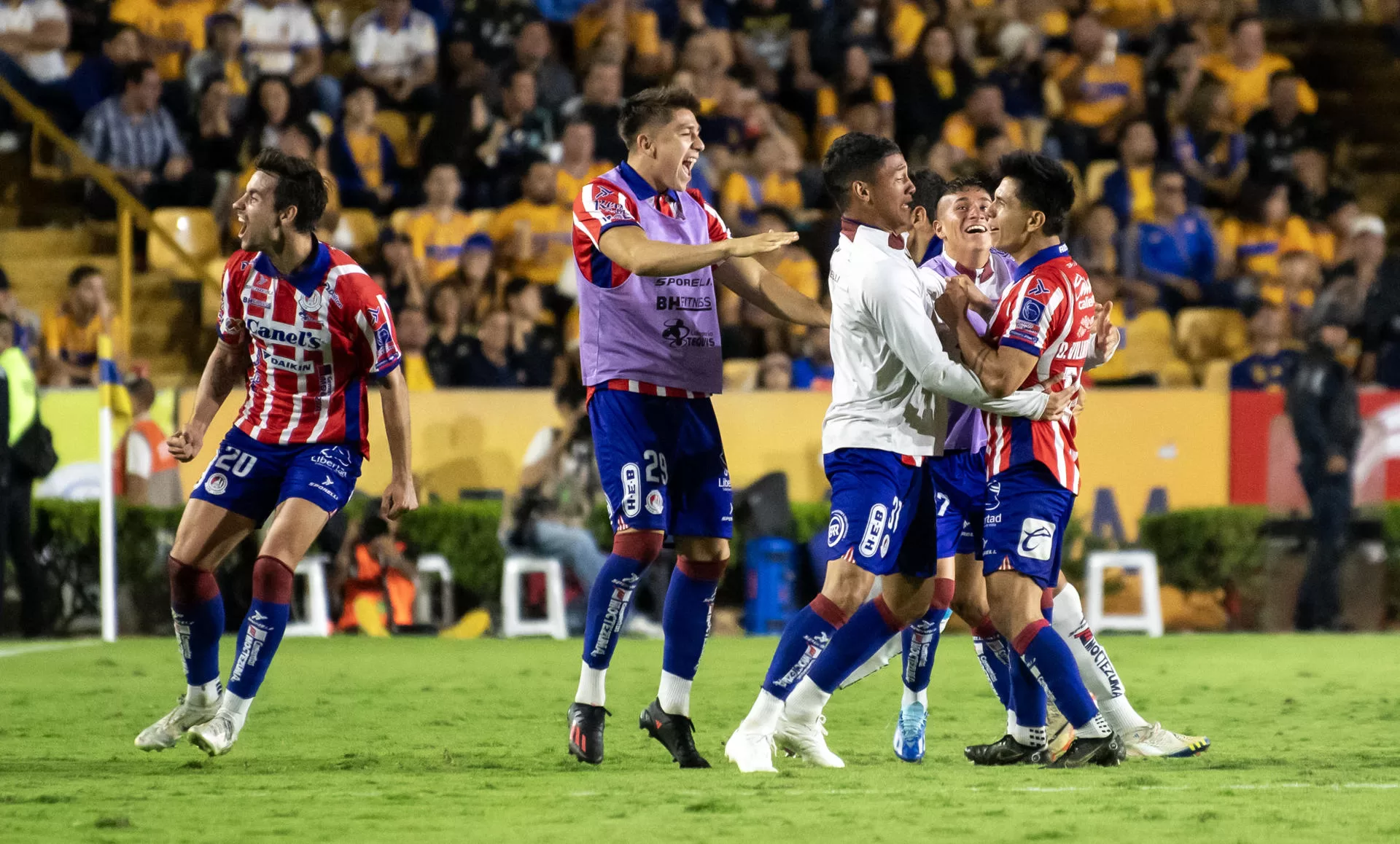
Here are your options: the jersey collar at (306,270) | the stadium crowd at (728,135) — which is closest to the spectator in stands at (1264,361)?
the stadium crowd at (728,135)

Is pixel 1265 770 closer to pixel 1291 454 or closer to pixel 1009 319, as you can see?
pixel 1009 319

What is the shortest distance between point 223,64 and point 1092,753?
42.5 feet

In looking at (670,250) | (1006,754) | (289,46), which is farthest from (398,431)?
(289,46)

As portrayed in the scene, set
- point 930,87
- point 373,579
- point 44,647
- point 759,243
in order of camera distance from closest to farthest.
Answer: point 759,243 < point 44,647 < point 373,579 < point 930,87

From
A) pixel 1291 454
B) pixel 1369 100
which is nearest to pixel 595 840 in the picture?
pixel 1291 454

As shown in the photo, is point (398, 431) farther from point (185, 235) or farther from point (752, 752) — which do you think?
point (185, 235)

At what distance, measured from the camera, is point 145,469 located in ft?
47.2

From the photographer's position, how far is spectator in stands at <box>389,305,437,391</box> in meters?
15.0

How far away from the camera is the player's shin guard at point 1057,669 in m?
6.59

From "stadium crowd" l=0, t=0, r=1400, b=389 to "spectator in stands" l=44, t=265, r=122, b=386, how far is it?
4cm

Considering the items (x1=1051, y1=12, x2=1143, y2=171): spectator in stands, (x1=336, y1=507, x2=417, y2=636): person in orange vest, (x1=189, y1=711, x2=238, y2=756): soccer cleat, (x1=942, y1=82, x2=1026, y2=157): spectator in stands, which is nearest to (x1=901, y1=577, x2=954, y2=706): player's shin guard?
(x1=189, y1=711, x2=238, y2=756): soccer cleat

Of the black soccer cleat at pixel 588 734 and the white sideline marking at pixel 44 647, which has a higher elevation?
the black soccer cleat at pixel 588 734

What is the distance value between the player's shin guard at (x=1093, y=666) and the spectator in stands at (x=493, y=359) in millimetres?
8338

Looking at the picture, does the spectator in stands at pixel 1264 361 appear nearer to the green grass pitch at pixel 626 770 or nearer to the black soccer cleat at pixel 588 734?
the green grass pitch at pixel 626 770
